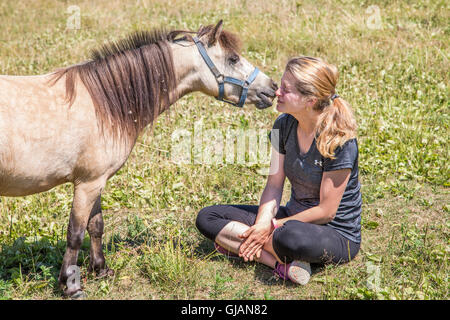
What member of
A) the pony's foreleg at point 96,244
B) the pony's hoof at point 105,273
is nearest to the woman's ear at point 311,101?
the pony's foreleg at point 96,244

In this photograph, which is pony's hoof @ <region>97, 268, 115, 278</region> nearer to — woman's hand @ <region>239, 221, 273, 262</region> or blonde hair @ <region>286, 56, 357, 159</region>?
woman's hand @ <region>239, 221, 273, 262</region>

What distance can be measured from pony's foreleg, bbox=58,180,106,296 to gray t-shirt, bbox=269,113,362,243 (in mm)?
1418

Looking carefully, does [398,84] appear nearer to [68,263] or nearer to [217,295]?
[217,295]

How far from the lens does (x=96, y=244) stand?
141 inches

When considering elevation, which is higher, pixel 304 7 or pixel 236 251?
pixel 304 7

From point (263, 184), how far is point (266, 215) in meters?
1.49

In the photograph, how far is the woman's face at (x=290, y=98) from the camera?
127 inches

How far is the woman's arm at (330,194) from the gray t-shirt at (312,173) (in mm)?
59

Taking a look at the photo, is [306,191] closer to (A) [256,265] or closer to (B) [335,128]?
(B) [335,128]

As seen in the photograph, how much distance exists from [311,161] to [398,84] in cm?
421

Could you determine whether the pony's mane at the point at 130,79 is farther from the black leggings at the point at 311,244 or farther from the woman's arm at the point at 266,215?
the black leggings at the point at 311,244

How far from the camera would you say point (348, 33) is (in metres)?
8.59
